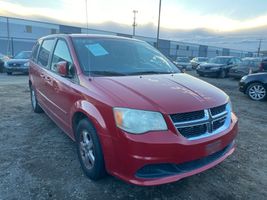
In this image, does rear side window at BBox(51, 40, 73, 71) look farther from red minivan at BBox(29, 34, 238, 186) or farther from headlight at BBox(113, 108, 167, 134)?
headlight at BBox(113, 108, 167, 134)

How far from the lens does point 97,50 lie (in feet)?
11.8

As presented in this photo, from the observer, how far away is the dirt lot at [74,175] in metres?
2.81

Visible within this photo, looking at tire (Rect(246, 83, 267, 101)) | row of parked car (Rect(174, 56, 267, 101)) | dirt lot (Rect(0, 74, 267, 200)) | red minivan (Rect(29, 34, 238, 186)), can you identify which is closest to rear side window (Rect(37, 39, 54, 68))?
red minivan (Rect(29, 34, 238, 186))

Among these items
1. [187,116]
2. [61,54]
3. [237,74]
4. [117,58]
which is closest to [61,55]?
[61,54]

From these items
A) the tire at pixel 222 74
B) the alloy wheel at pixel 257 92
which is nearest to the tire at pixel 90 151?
the alloy wheel at pixel 257 92

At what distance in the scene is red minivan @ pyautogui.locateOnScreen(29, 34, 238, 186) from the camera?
7.97ft

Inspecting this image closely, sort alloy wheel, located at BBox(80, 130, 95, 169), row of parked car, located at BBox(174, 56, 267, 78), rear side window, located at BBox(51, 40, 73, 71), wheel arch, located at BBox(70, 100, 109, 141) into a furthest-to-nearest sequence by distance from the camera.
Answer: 1. row of parked car, located at BBox(174, 56, 267, 78)
2. rear side window, located at BBox(51, 40, 73, 71)
3. alloy wheel, located at BBox(80, 130, 95, 169)
4. wheel arch, located at BBox(70, 100, 109, 141)

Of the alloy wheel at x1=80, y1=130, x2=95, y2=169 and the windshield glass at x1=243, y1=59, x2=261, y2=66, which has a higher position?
the windshield glass at x1=243, y1=59, x2=261, y2=66

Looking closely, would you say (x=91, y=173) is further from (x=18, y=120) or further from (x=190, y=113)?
(x=18, y=120)

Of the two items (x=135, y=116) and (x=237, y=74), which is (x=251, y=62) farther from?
(x=135, y=116)

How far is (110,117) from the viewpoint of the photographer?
253 cm

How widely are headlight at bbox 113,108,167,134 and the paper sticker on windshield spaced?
1.38 meters

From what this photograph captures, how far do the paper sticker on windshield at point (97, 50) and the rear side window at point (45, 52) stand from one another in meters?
1.17

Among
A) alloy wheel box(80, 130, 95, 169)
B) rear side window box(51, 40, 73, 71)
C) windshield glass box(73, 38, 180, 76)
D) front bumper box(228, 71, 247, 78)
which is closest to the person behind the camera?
alloy wheel box(80, 130, 95, 169)
